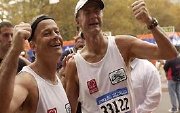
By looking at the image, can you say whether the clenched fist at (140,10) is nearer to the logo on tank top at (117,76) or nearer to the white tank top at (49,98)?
the logo on tank top at (117,76)

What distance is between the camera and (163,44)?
354 centimetres

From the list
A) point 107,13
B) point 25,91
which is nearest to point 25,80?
point 25,91

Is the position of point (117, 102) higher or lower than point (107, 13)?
lower

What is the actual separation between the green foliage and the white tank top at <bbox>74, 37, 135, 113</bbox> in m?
23.8

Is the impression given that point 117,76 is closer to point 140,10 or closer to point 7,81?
point 140,10

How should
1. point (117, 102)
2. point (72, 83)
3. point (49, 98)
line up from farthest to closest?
point (72, 83), point (117, 102), point (49, 98)

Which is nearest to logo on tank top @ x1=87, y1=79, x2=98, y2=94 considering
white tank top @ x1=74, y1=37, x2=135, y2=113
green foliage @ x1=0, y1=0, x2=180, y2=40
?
white tank top @ x1=74, y1=37, x2=135, y2=113

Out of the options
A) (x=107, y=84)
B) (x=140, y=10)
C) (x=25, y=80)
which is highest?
(x=140, y=10)

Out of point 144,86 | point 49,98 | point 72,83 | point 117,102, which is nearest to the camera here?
point 49,98

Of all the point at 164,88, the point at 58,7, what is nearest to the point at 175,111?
the point at 164,88

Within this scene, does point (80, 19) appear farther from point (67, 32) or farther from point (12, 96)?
point (67, 32)

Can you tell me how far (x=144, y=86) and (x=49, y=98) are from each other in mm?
2178

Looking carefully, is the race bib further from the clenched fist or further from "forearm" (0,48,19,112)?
"forearm" (0,48,19,112)

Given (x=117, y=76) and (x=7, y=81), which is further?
(x=117, y=76)
